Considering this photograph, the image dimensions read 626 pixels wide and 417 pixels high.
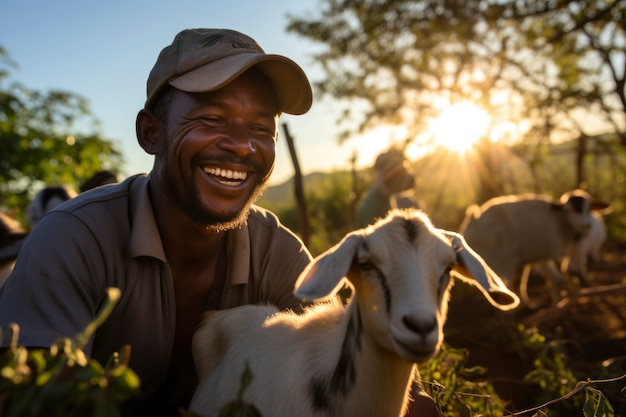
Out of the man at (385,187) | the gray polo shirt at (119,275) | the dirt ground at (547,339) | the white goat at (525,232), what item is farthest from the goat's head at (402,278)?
the white goat at (525,232)

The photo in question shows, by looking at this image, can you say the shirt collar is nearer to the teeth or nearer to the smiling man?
the smiling man

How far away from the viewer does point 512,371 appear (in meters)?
5.30

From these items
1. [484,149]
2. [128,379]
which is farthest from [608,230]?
[128,379]

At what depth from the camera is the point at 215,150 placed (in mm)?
2633

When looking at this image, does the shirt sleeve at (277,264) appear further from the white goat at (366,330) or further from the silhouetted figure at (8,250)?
the silhouetted figure at (8,250)

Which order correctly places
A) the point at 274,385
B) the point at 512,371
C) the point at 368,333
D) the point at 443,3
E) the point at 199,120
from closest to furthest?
the point at 368,333
the point at 274,385
the point at 199,120
the point at 512,371
the point at 443,3

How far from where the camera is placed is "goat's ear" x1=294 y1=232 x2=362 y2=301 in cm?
183

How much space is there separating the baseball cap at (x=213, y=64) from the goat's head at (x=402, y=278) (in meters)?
1.02

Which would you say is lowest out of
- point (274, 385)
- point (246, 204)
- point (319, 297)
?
point (274, 385)

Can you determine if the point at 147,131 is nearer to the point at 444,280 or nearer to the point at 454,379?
the point at 444,280

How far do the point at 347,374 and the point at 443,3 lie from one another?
10133 millimetres

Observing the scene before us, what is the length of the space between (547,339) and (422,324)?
204 inches

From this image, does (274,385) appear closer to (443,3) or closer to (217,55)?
(217,55)

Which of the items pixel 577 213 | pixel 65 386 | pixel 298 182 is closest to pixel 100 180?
pixel 298 182
